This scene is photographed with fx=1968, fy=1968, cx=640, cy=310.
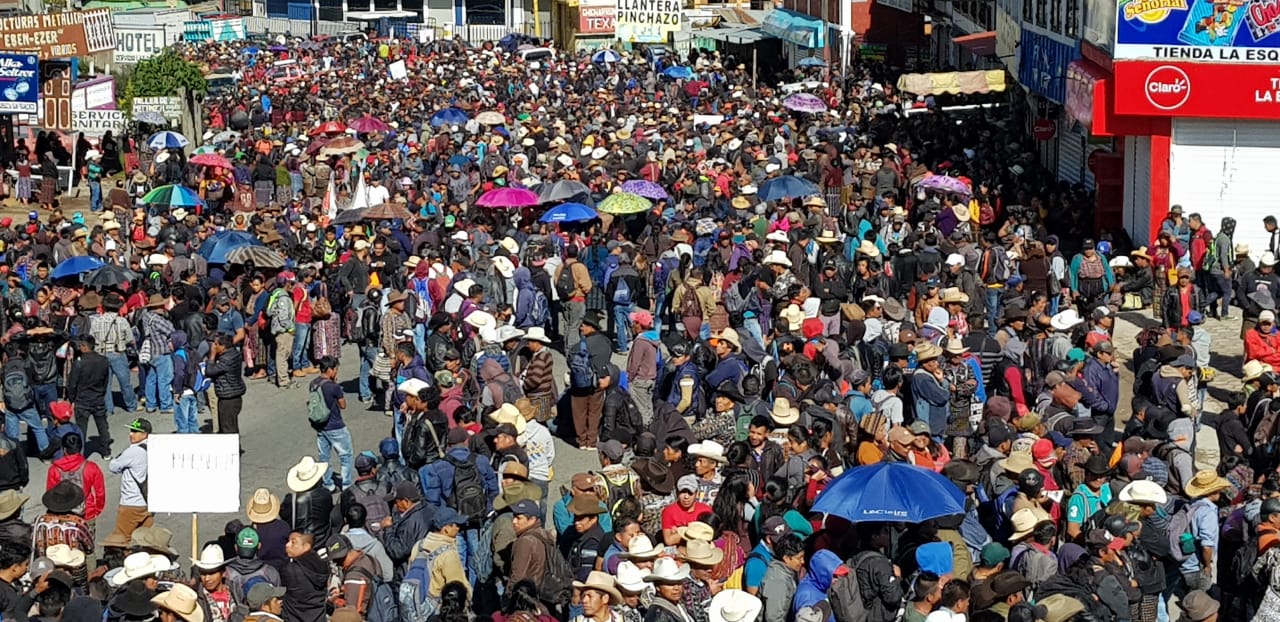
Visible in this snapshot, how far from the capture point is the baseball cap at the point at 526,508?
41.0 ft

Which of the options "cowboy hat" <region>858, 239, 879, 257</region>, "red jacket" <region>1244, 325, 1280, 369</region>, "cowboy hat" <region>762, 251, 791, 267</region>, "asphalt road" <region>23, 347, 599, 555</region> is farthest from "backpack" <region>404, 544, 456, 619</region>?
"cowboy hat" <region>858, 239, 879, 257</region>

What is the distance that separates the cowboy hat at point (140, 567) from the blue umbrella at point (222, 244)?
1223 cm

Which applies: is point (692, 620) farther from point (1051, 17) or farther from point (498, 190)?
point (1051, 17)

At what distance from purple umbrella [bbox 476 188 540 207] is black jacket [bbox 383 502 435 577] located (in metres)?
13.8

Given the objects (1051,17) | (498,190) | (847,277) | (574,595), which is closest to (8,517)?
(574,595)

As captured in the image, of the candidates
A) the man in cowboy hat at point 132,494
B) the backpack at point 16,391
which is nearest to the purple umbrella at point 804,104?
the backpack at point 16,391

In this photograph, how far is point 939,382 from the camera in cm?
1611

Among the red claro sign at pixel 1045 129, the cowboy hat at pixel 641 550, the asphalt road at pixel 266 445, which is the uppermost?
the red claro sign at pixel 1045 129

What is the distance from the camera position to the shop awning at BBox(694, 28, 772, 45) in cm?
6181

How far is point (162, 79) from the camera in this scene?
49.1 meters

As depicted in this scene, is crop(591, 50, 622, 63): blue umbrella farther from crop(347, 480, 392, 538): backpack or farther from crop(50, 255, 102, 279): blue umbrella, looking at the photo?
crop(347, 480, 392, 538): backpack

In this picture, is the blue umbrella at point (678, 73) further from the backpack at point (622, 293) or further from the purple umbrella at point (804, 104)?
the backpack at point (622, 293)

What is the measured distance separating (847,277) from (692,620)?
12110 mm

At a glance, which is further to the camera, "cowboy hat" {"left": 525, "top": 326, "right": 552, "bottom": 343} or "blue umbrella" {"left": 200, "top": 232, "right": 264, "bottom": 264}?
"blue umbrella" {"left": 200, "top": 232, "right": 264, "bottom": 264}
